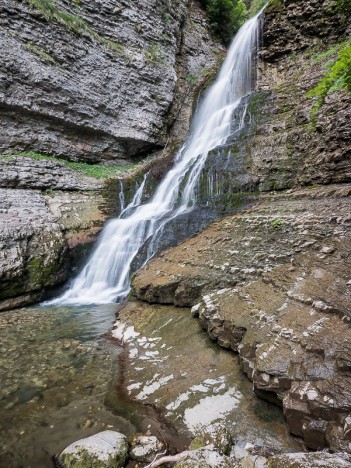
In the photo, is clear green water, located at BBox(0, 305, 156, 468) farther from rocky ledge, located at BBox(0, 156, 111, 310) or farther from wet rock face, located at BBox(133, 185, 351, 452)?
rocky ledge, located at BBox(0, 156, 111, 310)

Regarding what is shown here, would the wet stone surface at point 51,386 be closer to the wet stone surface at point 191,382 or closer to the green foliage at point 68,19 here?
the wet stone surface at point 191,382

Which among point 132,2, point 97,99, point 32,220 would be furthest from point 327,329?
point 132,2

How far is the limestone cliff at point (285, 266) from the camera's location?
7.72 feet

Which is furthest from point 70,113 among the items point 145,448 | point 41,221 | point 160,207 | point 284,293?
point 145,448

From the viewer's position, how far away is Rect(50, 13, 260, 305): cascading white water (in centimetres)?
740

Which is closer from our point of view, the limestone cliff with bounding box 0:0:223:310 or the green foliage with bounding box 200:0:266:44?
the limestone cliff with bounding box 0:0:223:310

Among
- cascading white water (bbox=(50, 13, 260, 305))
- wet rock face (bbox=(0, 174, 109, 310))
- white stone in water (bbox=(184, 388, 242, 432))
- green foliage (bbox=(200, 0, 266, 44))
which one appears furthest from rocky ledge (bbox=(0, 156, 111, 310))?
green foliage (bbox=(200, 0, 266, 44))

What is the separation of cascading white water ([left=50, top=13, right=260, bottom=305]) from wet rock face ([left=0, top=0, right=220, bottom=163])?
7.83 ft

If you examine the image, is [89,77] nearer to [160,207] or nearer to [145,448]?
[160,207]

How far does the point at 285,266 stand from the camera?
4.02m

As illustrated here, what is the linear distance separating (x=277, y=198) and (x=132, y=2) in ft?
42.7

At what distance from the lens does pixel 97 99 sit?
11352 millimetres

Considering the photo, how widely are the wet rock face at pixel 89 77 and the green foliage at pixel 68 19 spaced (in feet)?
0.15

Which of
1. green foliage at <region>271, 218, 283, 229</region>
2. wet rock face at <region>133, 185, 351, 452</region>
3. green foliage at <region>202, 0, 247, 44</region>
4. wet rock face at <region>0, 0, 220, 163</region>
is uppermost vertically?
green foliage at <region>202, 0, 247, 44</region>
